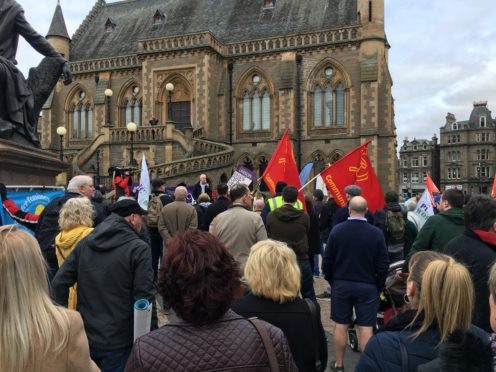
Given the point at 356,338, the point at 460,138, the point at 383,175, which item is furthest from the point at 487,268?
the point at 460,138

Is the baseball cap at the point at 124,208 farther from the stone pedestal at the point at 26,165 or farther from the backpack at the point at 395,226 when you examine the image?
the backpack at the point at 395,226

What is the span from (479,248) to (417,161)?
95.7 meters

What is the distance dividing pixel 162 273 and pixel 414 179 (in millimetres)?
97212

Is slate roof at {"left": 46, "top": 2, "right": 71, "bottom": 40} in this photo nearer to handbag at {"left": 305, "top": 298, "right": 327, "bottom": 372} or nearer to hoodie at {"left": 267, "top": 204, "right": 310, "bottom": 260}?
hoodie at {"left": 267, "top": 204, "right": 310, "bottom": 260}

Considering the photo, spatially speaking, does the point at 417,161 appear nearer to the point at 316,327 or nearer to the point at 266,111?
the point at 266,111

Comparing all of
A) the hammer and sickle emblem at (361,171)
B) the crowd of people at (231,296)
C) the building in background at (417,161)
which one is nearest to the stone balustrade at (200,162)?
the hammer and sickle emblem at (361,171)

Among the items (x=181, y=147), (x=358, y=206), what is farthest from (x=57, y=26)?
(x=358, y=206)

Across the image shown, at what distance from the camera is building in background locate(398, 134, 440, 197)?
9138 centimetres

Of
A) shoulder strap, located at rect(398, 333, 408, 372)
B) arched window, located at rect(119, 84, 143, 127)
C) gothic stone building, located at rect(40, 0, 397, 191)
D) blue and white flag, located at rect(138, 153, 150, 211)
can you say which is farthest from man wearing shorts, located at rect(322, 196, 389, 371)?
arched window, located at rect(119, 84, 143, 127)

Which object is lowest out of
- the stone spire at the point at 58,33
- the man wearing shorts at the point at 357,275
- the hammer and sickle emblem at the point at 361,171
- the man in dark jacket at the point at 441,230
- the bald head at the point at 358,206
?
the man wearing shorts at the point at 357,275

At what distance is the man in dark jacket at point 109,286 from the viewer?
11.4 ft

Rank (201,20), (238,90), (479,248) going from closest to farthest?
(479,248) < (238,90) < (201,20)

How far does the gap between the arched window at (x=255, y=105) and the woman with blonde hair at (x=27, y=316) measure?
2844 centimetres

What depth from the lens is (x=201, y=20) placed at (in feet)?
110
